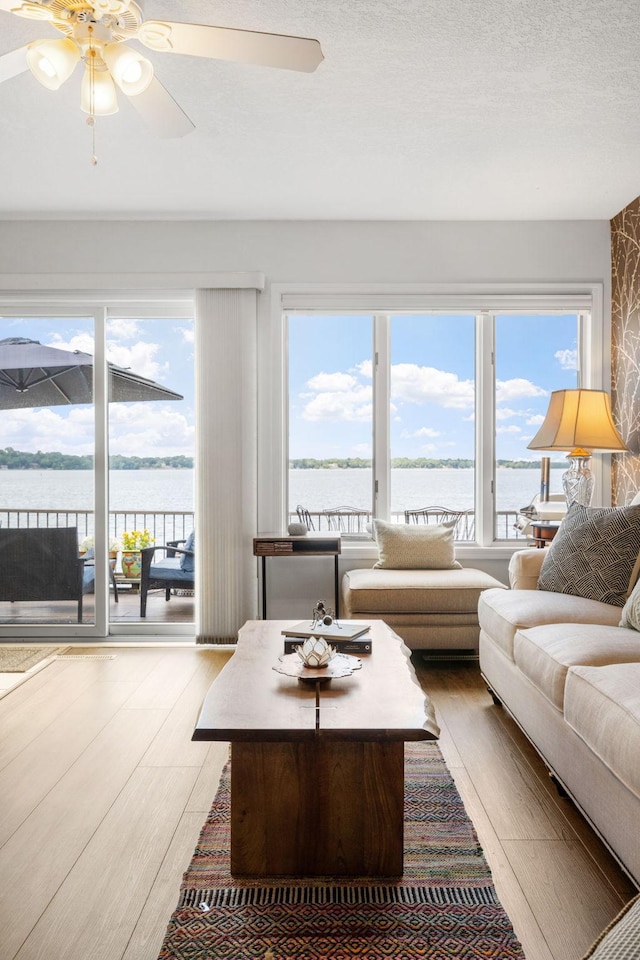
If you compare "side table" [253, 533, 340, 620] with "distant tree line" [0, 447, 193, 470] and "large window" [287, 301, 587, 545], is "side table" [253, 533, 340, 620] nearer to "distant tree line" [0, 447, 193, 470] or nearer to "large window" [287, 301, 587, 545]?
→ "large window" [287, 301, 587, 545]

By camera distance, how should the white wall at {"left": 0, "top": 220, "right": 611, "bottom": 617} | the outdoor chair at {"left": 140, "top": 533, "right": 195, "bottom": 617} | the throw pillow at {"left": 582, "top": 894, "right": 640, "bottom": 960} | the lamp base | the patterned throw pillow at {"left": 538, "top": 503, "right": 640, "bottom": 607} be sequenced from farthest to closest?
the outdoor chair at {"left": 140, "top": 533, "right": 195, "bottom": 617} → the white wall at {"left": 0, "top": 220, "right": 611, "bottom": 617} → the lamp base → the patterned throw pillow at {"left": 538, "top": 503, "right": 640, "bottom": 607} → the throw pillow at {"left": 582, "top": 894, "right": 640, "bottom": 960}

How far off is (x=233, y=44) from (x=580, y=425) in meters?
2.89

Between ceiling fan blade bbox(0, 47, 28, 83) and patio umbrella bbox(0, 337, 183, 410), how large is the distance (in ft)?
8.73

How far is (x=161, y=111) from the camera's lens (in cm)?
240

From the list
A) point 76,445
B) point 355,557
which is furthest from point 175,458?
point 355,557

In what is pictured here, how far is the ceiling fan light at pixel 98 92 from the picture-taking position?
7.08ft

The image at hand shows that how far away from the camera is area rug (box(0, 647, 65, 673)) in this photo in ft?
13.0

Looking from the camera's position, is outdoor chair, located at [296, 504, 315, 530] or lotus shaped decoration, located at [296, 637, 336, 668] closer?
lotus shaped decoration, located at [296, 637, 336, 668]

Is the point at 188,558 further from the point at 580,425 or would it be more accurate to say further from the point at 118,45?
the point at 118,45

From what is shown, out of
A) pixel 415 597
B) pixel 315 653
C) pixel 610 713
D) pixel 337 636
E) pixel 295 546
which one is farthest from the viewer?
pixel 295 546

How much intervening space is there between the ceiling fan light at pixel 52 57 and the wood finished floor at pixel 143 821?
233 cm

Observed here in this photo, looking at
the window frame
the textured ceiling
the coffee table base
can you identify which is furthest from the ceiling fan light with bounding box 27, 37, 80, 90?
the window frame

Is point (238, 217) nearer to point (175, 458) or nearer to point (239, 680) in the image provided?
point (175, 458)

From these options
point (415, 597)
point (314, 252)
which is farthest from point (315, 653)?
point (314, 252)
